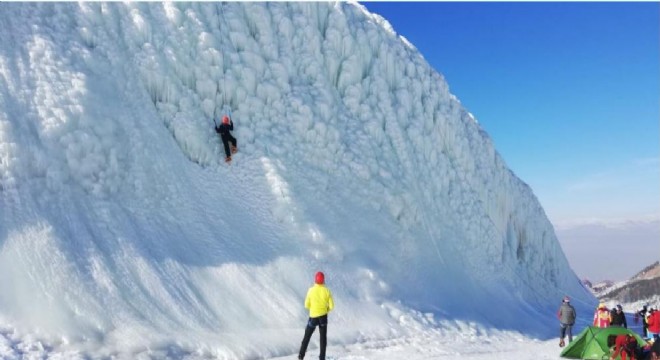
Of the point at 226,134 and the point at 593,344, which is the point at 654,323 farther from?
the point at 226,134

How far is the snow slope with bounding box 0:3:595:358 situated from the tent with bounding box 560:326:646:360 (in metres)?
2.71

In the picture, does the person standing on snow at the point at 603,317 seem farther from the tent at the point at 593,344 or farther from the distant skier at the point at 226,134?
the distant skier at the point at 226,134

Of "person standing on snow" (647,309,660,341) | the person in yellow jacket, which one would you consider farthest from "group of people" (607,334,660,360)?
Result: the person in yellow jacket

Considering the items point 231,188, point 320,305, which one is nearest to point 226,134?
Result: point 231,188

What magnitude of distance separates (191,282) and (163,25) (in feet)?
24.0

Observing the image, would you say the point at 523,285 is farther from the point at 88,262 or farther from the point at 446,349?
the point at 88,262

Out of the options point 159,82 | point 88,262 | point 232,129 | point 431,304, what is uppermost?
point 159,82

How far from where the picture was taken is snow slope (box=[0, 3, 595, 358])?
9.76 meters

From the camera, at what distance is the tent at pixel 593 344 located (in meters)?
11.3

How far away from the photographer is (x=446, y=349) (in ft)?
38.0

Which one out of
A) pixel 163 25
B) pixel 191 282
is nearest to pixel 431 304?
pixel 191 282

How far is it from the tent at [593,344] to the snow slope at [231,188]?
271cm

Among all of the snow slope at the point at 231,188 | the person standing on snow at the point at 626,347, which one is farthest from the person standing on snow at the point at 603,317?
the person standing on snow at the point at 626,347

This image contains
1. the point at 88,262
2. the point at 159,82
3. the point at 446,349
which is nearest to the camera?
the point at 88,262
